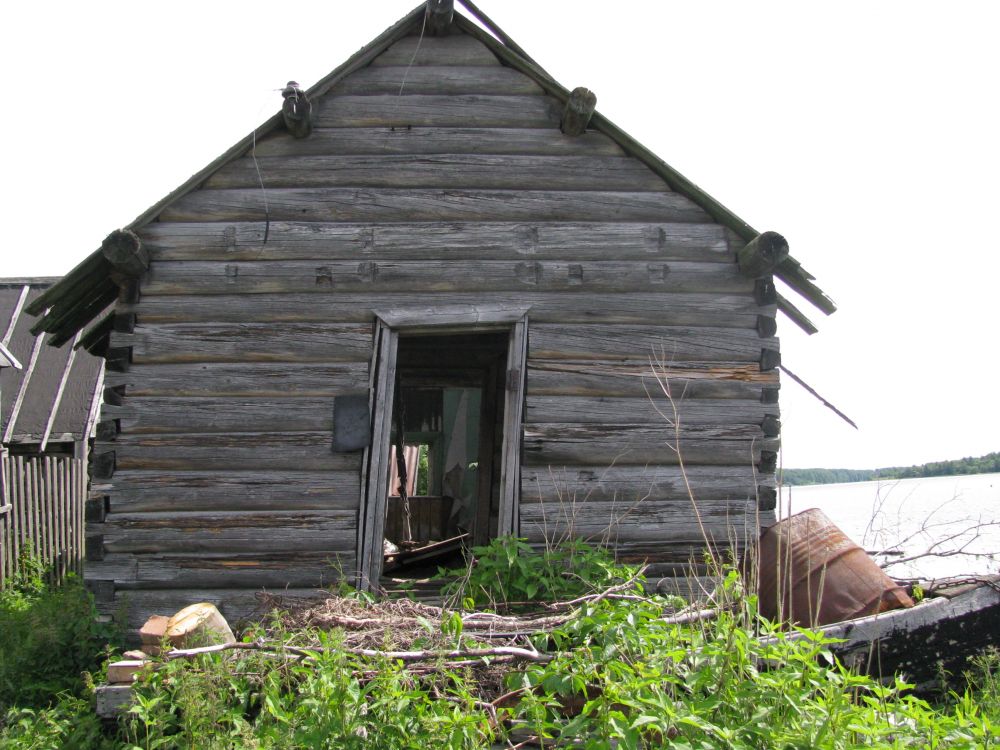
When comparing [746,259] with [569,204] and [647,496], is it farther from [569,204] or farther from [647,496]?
[647,496]

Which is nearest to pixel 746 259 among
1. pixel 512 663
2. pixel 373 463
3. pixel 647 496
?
pixel 647 496

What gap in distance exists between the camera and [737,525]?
6180 millimetres

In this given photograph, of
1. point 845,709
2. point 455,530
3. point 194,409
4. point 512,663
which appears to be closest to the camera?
point 845,709

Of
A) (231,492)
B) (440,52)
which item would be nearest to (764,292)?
(440,52)

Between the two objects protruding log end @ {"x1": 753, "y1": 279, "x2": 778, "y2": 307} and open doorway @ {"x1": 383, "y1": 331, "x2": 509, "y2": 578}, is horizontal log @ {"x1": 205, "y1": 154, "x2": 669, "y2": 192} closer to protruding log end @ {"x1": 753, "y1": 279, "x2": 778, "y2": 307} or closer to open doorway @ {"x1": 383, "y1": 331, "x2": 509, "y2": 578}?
protruding log end @ {"x1": 753, "y1": 279, "x2": 778, "y2": 307}

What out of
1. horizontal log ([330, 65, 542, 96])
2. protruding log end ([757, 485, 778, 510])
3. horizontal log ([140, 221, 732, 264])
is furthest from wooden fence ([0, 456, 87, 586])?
protruding log end ([757, 485, 778, 510])

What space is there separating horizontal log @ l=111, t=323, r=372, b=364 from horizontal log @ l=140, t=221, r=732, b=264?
0.53 metres

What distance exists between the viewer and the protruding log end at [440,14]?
20.7 feet

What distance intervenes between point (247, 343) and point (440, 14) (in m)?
2.91

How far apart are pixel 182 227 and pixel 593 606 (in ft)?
14.0

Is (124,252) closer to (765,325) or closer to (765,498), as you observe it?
(765,325)

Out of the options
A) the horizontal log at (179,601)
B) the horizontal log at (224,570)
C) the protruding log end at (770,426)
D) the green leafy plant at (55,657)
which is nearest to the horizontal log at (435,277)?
the protruding log end at (770,426)

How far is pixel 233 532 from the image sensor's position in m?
5.84

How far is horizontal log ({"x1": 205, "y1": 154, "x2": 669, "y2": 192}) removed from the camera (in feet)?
20.4
